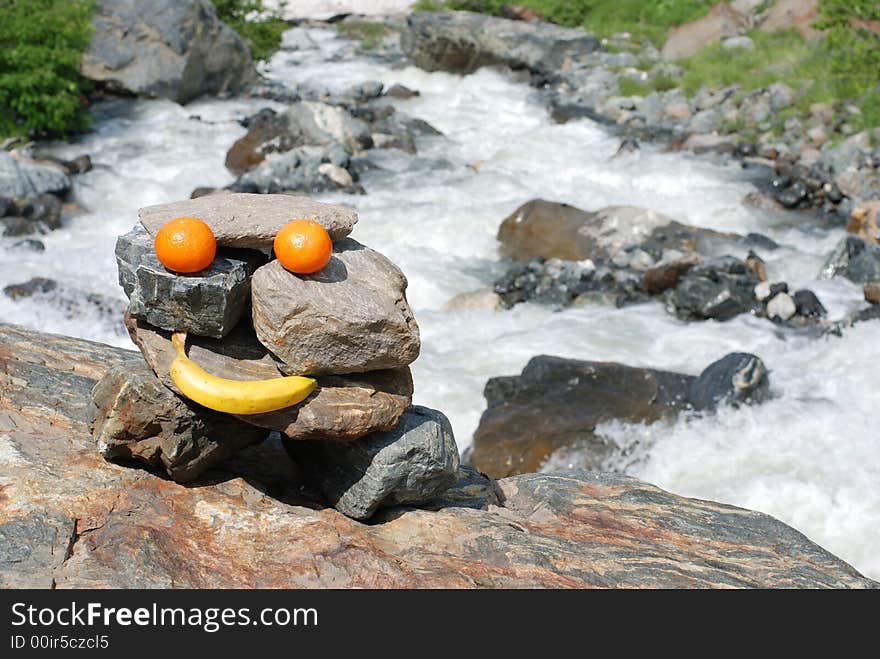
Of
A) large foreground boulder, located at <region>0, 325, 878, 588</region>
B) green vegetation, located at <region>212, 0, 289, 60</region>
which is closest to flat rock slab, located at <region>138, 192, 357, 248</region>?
large foreground boulder, located at <region>0, 325, 878, 588</region>

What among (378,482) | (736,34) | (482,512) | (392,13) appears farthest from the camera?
(392,13)

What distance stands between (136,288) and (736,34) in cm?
2792

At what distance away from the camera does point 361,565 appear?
4.42 m

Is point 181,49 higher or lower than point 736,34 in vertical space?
lower

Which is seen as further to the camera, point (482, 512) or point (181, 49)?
point (181, 49)

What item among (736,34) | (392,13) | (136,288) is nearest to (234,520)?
(136,288)

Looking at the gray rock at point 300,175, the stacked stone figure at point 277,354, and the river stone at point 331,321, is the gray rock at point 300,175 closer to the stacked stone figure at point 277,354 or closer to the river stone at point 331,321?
the stacked stone figure at point 277,354

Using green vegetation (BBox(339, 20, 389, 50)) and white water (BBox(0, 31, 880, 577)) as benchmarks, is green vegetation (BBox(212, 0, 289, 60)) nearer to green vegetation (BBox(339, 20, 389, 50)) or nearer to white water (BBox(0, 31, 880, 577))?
white water (BBox(0, 31, 880, 577))

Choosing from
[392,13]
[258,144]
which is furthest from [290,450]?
[392,13]

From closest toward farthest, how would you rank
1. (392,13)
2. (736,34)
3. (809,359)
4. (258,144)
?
(809,359) < (258,144) < (736,34) < (392,13)

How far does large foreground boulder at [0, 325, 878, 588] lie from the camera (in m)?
4.27

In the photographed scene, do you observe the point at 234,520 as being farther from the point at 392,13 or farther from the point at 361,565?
the point at 392,13

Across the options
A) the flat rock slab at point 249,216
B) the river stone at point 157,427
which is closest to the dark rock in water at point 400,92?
the flat rock slab at point 249,216

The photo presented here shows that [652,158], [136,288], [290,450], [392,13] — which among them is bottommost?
[392,13]
